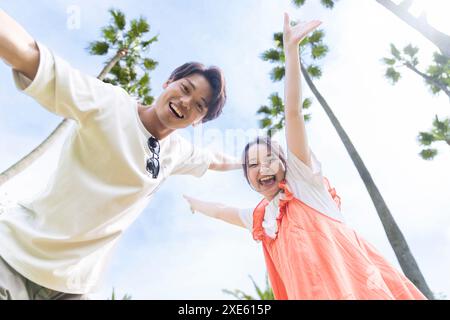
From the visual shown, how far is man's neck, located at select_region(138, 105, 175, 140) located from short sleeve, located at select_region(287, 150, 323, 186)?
942 mm

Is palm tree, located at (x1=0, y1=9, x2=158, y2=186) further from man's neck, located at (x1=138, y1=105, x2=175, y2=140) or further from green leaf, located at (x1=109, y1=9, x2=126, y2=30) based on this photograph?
man's neck, located at (x1=138, y1=105, x2=175, y2=140)

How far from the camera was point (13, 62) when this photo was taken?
4.36ft

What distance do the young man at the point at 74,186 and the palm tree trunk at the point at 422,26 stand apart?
15.7 ft

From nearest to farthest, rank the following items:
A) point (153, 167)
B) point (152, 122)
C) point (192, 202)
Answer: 1. point (153, 167)
2. point (152, 122)
3. point (192, 202)

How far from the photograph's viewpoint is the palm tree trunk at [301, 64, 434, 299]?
546 centimetres

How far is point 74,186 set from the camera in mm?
1696

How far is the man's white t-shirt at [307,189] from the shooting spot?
2.45 m

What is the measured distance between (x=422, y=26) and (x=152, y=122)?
479 centimetres

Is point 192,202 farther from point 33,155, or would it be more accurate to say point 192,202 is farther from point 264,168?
point 33,155

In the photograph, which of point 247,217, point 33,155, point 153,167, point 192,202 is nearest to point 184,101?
point 153,167

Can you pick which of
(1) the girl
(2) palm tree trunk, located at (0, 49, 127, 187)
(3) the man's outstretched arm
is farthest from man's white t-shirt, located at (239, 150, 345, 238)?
(2) palm tree trunk, located at (0, 49, 127, 187)

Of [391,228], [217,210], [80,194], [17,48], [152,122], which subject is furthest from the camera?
[391,228]
